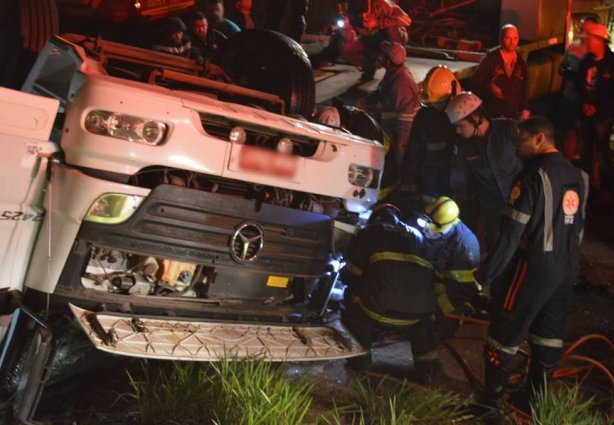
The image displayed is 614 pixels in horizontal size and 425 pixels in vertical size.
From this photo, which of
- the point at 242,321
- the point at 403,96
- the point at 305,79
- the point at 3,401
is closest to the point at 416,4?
the point at 403,96

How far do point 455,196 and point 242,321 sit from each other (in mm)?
3101

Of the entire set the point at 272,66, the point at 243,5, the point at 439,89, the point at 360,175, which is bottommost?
the point at 360,175

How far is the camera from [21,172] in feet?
9.51

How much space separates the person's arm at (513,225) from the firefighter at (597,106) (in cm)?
483

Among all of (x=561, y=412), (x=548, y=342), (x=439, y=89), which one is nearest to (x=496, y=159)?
(x=439, y=89)

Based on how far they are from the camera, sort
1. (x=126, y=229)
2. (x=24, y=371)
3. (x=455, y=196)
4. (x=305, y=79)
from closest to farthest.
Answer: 1. (x=24, y=371)
2. (x=126, y=229)
3. (x=305, y=79)
4. (x=455, y=196)

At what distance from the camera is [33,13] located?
4.34 meters

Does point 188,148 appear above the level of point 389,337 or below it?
above

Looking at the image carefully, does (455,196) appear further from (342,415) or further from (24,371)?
(24,371)

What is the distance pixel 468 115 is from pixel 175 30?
108 inches

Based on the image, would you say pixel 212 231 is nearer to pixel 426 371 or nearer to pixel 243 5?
pixel 426 371

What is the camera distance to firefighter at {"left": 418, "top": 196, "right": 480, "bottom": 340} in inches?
179

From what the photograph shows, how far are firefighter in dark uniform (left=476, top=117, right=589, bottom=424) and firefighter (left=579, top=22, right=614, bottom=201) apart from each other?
454 cm

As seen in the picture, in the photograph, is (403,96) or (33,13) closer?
(33,13)
